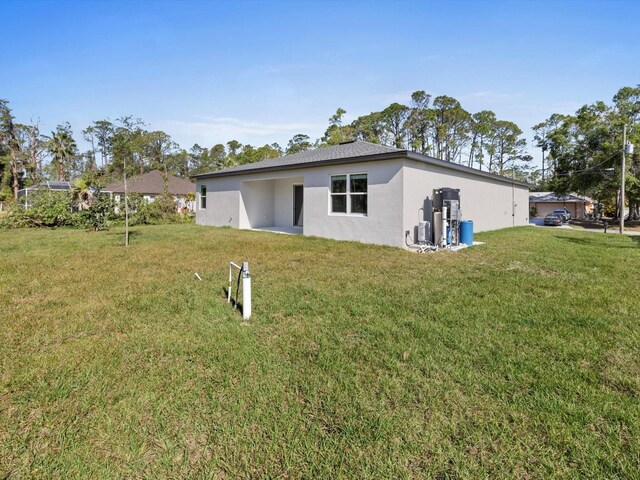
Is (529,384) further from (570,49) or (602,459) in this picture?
(570,49)

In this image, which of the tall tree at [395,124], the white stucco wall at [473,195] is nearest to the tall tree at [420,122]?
the tall tree at [395,124]

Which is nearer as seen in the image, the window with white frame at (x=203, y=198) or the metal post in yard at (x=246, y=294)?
the metal post in yard at (x=246, y=294)

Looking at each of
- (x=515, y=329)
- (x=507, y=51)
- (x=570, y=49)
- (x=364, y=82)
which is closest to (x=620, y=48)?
(x=570, y=49)

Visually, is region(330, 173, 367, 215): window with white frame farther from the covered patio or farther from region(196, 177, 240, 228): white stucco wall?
region(196, 177, 240, 228): white stucco wall

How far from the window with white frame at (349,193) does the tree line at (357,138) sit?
963 inches

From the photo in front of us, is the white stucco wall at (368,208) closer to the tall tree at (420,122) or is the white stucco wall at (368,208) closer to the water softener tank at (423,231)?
the water softener tank at (423,231)

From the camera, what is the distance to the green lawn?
1909mm

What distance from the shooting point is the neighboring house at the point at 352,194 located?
10.2 metres

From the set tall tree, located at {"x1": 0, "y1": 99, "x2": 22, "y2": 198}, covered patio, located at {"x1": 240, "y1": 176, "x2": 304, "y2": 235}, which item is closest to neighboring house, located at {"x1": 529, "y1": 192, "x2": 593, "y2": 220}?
covered patio, located at {"x1": 240, "y1": 176, "x2": 304, "y2": 235}

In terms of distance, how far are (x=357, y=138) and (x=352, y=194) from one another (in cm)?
3130

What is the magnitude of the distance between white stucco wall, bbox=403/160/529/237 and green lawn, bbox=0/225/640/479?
503cm

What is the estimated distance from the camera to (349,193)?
37.3 ft

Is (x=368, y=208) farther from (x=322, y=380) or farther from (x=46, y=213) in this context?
(x=46, y=213)

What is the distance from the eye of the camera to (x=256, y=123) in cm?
2319
